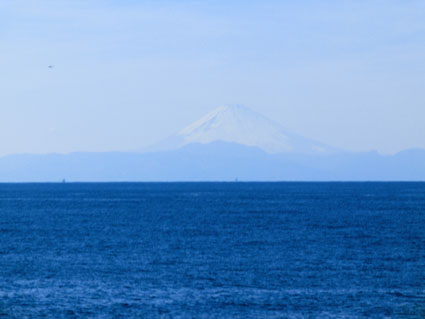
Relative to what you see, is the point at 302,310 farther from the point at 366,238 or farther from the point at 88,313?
the point at 366,238

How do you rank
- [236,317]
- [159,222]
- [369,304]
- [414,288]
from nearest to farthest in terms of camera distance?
[236,317]
[369,304]
[414,288]
[159,222]

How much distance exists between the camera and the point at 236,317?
1485 inches

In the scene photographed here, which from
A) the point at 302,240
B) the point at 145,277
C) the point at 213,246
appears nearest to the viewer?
the point at 145,277

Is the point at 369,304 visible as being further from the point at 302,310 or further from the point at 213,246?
the point at 213,246

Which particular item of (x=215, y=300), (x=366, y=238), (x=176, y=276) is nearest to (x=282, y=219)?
(x=366, y=238)

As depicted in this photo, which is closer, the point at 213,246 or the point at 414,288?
the point at 414,288

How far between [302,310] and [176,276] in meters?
12.8

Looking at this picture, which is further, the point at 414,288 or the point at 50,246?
the point at 50,246

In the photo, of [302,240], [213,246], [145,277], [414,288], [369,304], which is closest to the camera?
[369,304]

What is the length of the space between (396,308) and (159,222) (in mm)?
67436

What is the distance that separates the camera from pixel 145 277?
49.8 m

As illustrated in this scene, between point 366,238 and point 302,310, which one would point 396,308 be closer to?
point 302,310

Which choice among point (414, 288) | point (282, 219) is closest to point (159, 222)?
point (282, 219)

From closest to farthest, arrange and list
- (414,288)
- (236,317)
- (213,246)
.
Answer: (236,317) < (414,288) < (213,246)
